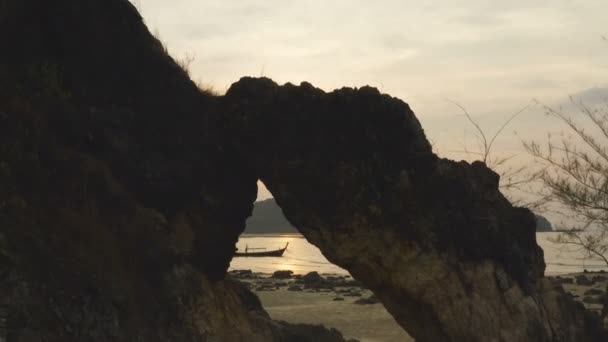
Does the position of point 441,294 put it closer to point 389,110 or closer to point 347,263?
point 347,263

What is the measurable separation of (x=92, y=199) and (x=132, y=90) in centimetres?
273

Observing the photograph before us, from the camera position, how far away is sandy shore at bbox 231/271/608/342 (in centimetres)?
2271

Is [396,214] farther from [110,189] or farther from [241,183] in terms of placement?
[110,189]

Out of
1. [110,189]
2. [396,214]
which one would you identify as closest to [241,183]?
[110,189]

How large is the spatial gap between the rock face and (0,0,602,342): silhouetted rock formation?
0.03 metres

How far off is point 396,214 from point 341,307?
751 inches

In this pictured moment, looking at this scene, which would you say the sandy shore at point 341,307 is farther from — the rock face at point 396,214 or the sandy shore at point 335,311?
the rock face at point 396,214

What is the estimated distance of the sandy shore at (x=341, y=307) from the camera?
22713mm

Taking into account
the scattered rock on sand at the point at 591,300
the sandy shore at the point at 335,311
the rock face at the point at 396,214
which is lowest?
the sandy shore at the point at 335,311

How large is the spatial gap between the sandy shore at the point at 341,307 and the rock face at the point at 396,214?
559 cm

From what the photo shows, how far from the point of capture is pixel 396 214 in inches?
471

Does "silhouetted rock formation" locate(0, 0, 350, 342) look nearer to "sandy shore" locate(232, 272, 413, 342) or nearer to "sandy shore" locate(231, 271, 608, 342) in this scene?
"sandy shore" locate(232, 272, 413, 342)

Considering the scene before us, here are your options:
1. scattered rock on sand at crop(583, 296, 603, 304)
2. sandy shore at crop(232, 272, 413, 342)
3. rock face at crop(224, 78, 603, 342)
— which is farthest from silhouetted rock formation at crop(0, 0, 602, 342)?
scattered rock on sand at crop(583, 296, 603, 304)

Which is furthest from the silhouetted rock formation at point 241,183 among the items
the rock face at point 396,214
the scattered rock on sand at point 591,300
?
the scattered rock on sand at point 591,300
